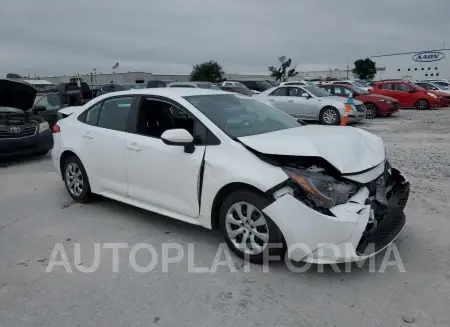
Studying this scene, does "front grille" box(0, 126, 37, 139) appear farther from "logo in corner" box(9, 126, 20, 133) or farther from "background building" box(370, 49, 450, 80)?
"background building" box(370, 49, 450, 80)

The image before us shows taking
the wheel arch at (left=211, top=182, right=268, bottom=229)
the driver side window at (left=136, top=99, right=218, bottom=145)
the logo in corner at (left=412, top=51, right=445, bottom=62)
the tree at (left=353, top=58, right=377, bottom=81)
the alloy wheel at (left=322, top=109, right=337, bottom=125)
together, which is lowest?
the alloy wheel at (left=322, top=109, right=337, bottom=125)

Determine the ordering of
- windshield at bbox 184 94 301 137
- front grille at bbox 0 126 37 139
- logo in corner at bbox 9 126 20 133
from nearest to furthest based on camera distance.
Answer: windshield at bbox 184 94 301 137
front grille at bbox 0 126 37 139
logo in corner at bbox 9 126 20 133

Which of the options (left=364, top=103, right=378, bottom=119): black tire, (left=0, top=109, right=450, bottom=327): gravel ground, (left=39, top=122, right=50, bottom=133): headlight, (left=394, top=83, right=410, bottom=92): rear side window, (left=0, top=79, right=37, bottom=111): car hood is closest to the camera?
(left=0, top=109, right=450, bottom=327): gravel ground

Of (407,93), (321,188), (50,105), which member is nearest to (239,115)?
(321,188)

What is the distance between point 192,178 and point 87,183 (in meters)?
1.99

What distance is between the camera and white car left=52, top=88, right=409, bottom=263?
314 centimetres

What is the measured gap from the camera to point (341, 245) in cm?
308

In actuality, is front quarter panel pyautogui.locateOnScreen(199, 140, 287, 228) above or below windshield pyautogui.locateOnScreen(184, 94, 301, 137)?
below

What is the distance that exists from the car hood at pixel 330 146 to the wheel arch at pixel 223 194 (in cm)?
33

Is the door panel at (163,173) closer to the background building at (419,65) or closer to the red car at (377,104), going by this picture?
the red car at (377,104)

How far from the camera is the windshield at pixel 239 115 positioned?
3.94m

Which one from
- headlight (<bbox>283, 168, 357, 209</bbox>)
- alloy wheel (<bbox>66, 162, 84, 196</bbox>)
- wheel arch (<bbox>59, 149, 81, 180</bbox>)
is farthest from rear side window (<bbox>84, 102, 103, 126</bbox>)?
headlight (<bbox>283, 168, 357, 209</bbox>)

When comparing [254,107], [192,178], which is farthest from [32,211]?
[254,107]

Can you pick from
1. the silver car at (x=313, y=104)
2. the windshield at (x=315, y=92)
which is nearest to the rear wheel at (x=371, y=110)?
Result: the silver car at (x=313, y=104)
